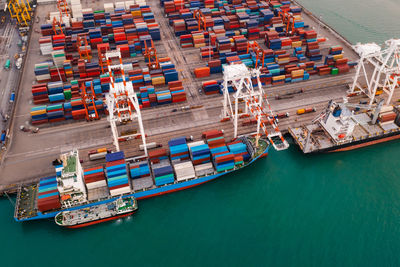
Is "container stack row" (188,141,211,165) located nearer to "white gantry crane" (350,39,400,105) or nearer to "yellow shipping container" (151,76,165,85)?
"yellow shipping container" (151,76,165,85)

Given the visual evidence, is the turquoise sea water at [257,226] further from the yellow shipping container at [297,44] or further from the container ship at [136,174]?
the yellow shipping container at [297,44]

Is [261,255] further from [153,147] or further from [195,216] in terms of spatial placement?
[153,147]

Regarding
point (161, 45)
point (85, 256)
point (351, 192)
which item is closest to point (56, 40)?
point (161, 45)

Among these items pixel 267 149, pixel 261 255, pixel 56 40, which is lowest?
pixel 261 255

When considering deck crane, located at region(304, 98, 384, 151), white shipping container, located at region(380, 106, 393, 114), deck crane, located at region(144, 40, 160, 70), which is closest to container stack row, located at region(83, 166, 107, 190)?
deck crane, located at region(144, 40, 160, 70)

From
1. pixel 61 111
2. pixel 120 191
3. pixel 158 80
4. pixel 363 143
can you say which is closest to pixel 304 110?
pixel 363 143

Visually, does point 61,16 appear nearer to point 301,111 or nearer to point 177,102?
point 177,102
